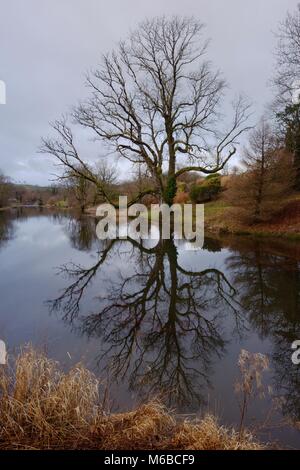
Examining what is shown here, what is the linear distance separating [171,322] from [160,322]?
0.22m

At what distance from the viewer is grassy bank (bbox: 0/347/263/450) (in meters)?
2.90

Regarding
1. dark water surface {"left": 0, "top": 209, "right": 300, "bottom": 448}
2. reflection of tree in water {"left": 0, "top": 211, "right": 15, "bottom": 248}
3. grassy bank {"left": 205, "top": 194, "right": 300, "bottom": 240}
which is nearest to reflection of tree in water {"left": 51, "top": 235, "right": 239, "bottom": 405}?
dark water surface {"left": 0, "top": 209, "right": 300, "bottom": 448}

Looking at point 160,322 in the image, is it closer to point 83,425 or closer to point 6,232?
point 83,425

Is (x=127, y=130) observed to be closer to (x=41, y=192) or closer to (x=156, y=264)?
(x=156, y=264)

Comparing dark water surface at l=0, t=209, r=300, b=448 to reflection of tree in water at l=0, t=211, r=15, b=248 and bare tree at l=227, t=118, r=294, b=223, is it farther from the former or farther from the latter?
reflection of tree in water at l=0, t=211, r=15, b=248

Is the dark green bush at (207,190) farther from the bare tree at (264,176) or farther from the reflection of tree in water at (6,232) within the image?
the reflection of tree in water at (6,232)

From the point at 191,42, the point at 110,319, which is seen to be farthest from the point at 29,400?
the point at 191,42

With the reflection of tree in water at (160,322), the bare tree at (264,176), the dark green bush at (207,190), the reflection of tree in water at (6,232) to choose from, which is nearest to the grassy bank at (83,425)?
the reflection of tree in water at (160,322)

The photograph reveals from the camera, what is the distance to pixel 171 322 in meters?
6.23

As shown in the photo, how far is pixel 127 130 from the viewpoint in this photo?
65.9 ft

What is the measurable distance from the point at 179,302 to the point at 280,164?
12.3 metres

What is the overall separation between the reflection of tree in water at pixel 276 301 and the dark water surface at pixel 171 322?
2 cm

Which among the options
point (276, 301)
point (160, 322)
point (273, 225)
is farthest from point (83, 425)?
→ point (273, 225)
